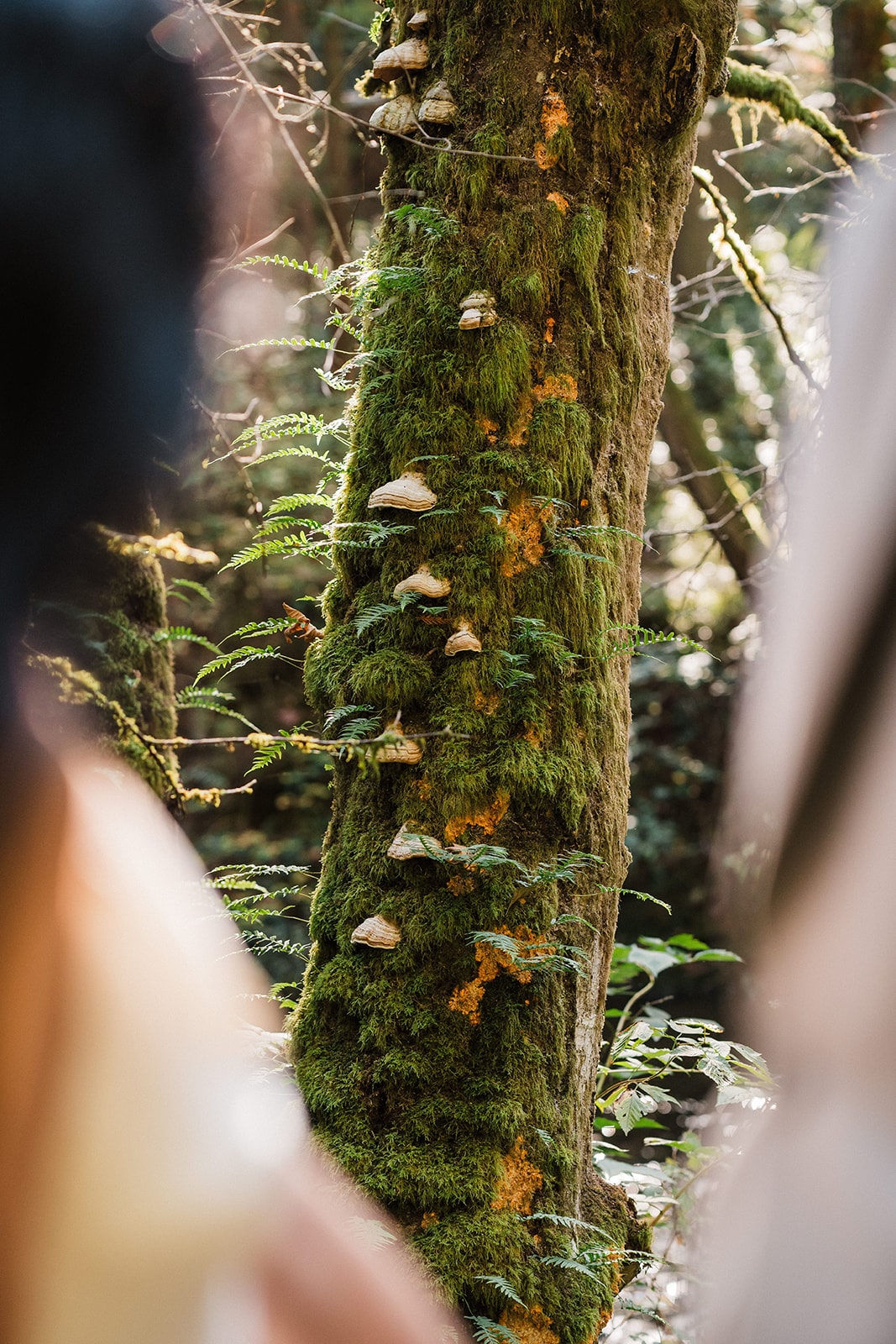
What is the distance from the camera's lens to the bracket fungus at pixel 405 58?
2.12m

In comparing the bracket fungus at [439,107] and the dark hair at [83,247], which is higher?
the bracket fungus at [439,107]

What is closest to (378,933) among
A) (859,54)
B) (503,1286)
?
(503,1286)

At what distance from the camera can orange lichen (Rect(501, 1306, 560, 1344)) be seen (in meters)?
1.53

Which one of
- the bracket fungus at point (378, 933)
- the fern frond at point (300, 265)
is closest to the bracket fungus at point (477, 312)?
the fern frond at point (300, 265)

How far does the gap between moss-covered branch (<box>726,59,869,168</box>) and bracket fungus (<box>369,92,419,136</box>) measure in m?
2.95

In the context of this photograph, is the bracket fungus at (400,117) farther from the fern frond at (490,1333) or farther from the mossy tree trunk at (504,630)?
the fern frond at (490,1333)

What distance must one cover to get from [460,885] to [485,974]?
0.58 ft

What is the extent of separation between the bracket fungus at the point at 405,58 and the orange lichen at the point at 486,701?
1.53 metres

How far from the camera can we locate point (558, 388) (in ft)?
6.56

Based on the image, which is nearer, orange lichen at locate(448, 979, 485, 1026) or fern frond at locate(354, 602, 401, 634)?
orange lichen at locate(448, 979, 485, 1026)

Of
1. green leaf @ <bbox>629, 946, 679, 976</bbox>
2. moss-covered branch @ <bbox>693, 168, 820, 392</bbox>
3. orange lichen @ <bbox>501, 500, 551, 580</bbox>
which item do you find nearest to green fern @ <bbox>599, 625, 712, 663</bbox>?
orange lichen @ <bbox>501, 500, 551, 580</bbox>

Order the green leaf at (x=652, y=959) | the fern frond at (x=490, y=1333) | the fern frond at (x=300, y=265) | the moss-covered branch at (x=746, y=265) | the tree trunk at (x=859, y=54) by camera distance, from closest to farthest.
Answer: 1. the fern frond at (x=490, y=1333)
2. the fern frond at (x=300, y=265)
3. the green leaf at (x=652, y=959)
4. the moss-covered branch at (x=746, y=265)
5. the tree trunk at (x=859, y=54)

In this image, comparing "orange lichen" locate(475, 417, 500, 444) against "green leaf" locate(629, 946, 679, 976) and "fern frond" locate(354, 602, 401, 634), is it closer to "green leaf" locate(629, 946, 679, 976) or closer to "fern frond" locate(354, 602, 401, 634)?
"fern frond" locate(354, 602, 401, 634)

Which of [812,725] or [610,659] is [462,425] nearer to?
[610,659]
